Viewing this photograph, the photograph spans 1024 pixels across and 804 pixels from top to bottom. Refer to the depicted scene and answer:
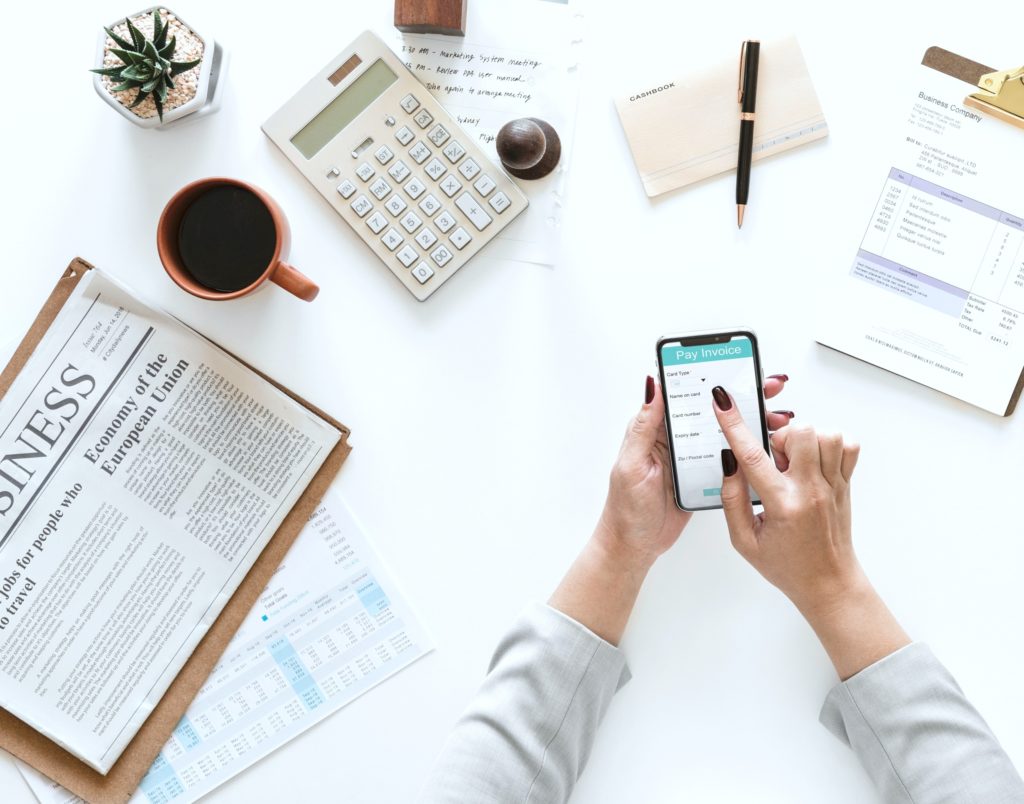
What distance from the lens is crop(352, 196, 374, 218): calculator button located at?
788 mm

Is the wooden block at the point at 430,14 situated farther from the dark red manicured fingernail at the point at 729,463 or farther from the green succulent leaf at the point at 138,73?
the dark red manicured fingernail at the point at 729,463

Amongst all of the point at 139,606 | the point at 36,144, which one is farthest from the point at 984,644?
the point at 36,144

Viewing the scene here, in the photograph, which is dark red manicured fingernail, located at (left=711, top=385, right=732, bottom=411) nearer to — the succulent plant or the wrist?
the wrist

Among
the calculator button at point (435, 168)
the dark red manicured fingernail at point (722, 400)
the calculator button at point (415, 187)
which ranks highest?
the calculator button at point (435, 168)

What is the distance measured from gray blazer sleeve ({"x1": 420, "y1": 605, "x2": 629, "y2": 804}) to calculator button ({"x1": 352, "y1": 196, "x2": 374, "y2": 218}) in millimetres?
424

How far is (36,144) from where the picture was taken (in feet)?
2.64

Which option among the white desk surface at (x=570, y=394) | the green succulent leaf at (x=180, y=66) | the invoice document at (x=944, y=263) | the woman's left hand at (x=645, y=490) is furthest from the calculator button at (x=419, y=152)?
the invoice document at (x=944, y=263)

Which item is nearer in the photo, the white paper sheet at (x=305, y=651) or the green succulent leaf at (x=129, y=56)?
the green succulent leaf at (x=129, y=56)

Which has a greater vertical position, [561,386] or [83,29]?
[83,29]

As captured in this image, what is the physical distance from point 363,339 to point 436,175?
18 centimetres

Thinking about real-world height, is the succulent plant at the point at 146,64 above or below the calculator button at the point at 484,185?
above

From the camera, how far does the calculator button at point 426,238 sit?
2.60 feet

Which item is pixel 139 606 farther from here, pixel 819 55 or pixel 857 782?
Answer: pixel 819 55

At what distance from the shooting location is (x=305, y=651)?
81 centimetres
